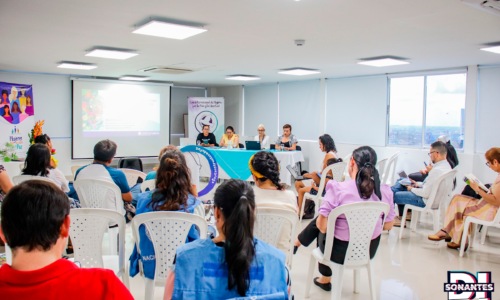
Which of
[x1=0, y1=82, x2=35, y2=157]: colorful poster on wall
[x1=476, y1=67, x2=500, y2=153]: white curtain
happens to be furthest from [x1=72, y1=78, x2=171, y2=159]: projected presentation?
[x1=476, y1=67, x2=500, y2=153]: white curtain

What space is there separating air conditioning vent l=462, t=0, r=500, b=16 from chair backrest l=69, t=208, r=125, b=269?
10.5 ft

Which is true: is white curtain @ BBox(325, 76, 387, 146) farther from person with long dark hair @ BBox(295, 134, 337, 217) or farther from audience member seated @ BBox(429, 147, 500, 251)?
audience member seated @ BBox(429, 147, 500, 251)

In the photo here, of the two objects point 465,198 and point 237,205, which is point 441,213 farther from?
point 237,205

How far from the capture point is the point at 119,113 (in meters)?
9.68

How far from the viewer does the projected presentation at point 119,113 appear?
9.23 metres

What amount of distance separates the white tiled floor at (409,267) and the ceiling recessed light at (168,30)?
2.45 m

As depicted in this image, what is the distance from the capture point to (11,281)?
963 mm

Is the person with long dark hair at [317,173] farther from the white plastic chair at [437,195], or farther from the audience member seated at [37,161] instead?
the audience member seated at [37,161]

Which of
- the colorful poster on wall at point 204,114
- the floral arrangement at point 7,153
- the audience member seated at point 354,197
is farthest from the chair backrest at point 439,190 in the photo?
the colorful poster on wall at point 204,114

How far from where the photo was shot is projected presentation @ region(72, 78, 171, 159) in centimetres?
912

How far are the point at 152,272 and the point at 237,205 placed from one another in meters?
1.36

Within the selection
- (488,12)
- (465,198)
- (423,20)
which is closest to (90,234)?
(423,20)

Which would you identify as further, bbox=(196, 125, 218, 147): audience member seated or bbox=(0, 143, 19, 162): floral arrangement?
bbox=(196, 125, 218, 147): audience member seated

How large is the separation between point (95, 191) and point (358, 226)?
2.44 meters
